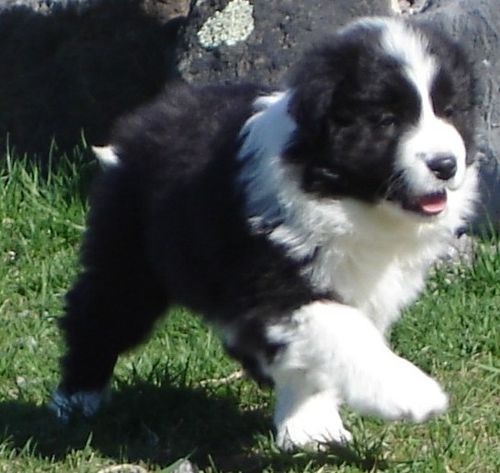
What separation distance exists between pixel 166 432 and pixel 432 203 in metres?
1.53

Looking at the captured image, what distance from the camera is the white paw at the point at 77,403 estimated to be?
5895 mm

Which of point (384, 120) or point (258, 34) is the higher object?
point (384, 120)

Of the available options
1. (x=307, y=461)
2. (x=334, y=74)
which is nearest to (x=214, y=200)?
(x=334, y=74)

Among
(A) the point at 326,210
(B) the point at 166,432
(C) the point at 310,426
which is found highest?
(A) the point at 326,210

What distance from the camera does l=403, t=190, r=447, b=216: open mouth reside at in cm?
481

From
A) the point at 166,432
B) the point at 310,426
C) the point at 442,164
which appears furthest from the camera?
the point at 166,432

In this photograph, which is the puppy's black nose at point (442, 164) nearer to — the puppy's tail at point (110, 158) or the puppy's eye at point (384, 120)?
the puppy's eye at point (384, 120)

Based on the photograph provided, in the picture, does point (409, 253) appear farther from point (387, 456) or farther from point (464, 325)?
point (464, 325)

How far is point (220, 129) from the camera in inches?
210

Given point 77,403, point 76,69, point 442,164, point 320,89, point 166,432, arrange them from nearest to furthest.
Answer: point 442,164 < point 320,89 < point 166,432 < point 77,403 < point 76,69

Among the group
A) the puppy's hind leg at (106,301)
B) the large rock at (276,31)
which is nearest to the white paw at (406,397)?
Result: the puppy's hind leg at (106,301)

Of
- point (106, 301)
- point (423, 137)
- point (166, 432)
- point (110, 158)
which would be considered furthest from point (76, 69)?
point (423, 137)

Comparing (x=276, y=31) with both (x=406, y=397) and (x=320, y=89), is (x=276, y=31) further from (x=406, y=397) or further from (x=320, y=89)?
(x=406, y=397)

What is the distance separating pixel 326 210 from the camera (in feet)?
16.0
